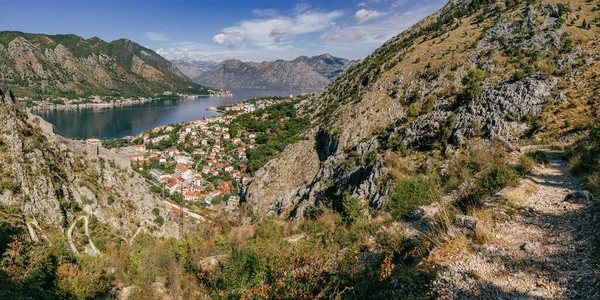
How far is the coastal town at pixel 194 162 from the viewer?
44.0 meters

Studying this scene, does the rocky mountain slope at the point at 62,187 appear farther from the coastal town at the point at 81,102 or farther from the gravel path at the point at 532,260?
the coastal town at the point at 81,102

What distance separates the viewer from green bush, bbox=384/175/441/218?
7.88m

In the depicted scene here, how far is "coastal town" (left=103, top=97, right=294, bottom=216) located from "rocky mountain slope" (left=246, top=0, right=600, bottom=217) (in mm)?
13966

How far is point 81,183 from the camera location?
70.2 ft

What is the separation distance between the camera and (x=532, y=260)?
4.17m

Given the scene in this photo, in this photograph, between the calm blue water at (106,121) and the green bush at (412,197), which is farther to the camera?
the calm blue water at (106,121)

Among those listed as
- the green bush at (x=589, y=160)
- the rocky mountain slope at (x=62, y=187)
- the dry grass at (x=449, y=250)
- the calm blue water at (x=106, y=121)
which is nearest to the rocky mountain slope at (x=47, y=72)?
the calm blue water at (x=106, y=121)

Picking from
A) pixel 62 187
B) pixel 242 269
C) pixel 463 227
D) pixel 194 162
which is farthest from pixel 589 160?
pixel 194 162

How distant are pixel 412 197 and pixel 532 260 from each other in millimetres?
4199

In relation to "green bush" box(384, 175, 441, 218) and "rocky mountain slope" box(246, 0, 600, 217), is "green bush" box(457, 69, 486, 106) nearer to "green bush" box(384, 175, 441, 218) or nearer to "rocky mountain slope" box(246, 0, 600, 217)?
"rocky mountain slope" box(246, 0, 600, 217)

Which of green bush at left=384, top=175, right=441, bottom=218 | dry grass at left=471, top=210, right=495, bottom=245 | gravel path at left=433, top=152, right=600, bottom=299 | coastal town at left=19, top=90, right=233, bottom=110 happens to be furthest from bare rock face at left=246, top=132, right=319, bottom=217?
coastal town at left=19, top=90, right=233, bottom=110

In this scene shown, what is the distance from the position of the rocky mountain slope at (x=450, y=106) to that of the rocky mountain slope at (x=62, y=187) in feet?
32.3

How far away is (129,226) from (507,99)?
86.2ft

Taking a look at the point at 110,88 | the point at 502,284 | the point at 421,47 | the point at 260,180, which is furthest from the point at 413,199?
the point at 110,88
